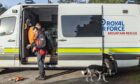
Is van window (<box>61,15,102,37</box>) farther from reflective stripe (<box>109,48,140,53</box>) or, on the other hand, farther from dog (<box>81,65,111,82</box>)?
dog (<box>81,65,111,82</box>)

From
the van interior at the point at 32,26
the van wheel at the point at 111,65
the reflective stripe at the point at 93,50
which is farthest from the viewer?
the van interior at the point at 32,26

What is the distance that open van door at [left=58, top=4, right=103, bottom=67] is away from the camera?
47.5ft

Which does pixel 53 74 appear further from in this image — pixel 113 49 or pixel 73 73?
pixel 113 49

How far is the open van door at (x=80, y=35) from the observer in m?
14.5

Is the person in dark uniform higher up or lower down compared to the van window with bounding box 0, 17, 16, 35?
lower down

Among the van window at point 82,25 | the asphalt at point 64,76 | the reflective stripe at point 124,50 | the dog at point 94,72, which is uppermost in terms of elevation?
the van window at point 82,25

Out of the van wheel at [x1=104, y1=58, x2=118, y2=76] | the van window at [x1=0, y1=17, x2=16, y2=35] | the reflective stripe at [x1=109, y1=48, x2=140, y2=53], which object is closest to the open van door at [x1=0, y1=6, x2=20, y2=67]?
the van window at [x1=0, y1=17, x2=16, y2=35]

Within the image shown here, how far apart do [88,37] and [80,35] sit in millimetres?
282

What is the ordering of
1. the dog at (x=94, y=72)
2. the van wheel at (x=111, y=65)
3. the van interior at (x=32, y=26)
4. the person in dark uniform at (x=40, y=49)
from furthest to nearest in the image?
the van interior at (x=32, y=26)
the van wheel at (x=111, y=65)
the person in dark uniform at (x=40, y=49)
the dog at (x=94, y=72)

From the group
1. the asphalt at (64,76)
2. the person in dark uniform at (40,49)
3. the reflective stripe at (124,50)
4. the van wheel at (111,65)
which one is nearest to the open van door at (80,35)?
the van wheel at (111,65)

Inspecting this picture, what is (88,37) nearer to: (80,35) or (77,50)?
(80,35)

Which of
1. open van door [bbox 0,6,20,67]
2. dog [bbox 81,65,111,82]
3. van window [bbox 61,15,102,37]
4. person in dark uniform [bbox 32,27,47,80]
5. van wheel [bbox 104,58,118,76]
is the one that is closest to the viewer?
dog [bbox 81,65,111,82]

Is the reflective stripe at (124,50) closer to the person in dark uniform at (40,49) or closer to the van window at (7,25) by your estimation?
the person in dark uniform at (40,49)

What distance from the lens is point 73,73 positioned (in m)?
15.2
